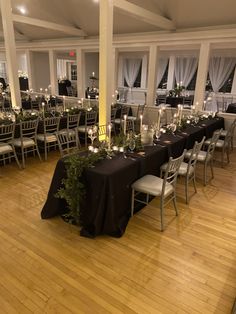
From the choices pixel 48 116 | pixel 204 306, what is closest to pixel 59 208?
pixel 204 306

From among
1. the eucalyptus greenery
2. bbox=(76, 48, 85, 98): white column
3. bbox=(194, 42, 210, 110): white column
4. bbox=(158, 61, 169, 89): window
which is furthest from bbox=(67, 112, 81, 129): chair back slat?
bbox=(158, 61, 169, 89): window

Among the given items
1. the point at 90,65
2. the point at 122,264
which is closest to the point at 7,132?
the point at 122,264

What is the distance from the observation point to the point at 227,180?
14.9 ft

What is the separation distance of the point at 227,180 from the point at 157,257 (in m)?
2.62

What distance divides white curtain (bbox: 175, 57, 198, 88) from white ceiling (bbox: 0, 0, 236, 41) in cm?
498

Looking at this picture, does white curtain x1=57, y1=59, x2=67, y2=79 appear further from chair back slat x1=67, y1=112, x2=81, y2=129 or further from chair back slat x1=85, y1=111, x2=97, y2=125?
chair back slat x1=67, y1=112, x2=81, y2=129

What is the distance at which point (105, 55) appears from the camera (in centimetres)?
479

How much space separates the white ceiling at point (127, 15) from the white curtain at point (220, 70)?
4.92 metres

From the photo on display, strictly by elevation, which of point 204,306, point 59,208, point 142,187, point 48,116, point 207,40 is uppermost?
point 207,40

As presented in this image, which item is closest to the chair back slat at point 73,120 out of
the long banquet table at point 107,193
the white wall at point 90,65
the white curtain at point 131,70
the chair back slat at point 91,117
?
the chair back slat at point 91,117

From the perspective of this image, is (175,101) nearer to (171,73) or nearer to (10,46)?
(171,73)

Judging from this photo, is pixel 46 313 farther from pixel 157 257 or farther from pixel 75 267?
pixel 157 257

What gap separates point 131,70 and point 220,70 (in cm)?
451

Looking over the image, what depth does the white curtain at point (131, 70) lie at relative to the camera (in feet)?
42.6
